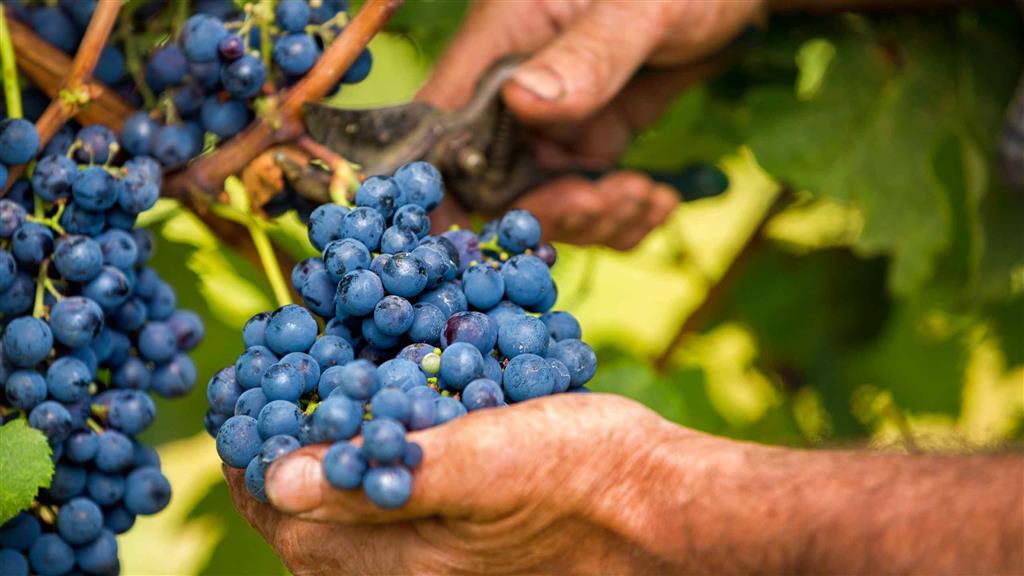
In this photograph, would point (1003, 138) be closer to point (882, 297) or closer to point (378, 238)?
point (882, 297)

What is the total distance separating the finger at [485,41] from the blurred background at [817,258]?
0.08 metres

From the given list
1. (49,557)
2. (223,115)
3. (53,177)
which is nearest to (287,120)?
(223,115)

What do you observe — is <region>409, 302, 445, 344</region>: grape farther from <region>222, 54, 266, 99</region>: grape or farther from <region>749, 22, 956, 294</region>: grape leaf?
<region>749, 22, 956, 294</region>: grape leaf

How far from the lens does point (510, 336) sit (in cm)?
114

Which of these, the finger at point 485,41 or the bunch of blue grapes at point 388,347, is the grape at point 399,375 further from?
the finger at point 485,41

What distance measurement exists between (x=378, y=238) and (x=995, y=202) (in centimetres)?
145

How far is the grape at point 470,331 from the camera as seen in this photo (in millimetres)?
1104

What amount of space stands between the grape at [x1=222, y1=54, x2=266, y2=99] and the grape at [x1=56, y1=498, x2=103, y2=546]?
545mm

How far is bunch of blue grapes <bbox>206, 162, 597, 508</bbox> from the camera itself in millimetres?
990

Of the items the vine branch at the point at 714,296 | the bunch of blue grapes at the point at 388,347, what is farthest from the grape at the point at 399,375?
the vine branch at the point at 714,296

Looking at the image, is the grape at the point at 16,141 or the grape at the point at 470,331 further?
the grape at the point at 16,141

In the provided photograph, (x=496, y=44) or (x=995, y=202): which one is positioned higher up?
(x=496, y=44)

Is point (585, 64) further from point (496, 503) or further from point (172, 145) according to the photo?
point (496, 503)

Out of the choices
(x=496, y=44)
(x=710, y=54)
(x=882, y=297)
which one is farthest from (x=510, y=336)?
(x=882, y=297)
